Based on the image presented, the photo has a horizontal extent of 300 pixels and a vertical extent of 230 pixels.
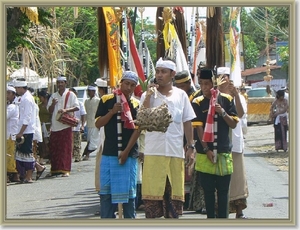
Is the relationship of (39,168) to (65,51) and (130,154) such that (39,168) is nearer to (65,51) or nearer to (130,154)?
(130,154)

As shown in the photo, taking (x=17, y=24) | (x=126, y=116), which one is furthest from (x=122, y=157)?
(x=17, y=24)

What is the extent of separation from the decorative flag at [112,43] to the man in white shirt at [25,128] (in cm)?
335

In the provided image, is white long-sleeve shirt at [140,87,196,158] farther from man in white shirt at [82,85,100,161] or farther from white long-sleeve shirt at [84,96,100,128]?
white long-sleeve shirt at [84,96,100,128]

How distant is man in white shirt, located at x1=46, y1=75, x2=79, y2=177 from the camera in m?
15.8

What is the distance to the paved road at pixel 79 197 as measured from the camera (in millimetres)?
11039

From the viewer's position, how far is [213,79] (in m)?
9.34

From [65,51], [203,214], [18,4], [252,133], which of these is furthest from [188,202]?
[252,133]

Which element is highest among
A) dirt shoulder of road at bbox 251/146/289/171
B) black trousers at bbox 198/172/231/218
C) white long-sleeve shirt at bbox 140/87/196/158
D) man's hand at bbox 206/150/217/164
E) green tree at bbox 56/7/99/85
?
green tree at bbox 56/7/99/85

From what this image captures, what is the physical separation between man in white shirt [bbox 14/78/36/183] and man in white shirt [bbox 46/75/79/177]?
1020 millimetres

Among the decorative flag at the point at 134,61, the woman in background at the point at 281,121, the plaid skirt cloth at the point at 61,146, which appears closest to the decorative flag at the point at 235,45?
the decorative flag at the point at 134,61

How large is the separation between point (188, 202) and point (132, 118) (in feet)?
9.33

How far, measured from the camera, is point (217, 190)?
9367mm

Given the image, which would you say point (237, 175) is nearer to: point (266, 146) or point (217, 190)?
Answer: point (217, 190)

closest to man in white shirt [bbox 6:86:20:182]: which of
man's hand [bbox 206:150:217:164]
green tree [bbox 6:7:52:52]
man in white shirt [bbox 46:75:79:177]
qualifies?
green tree [bbox 6:7:52:52]
